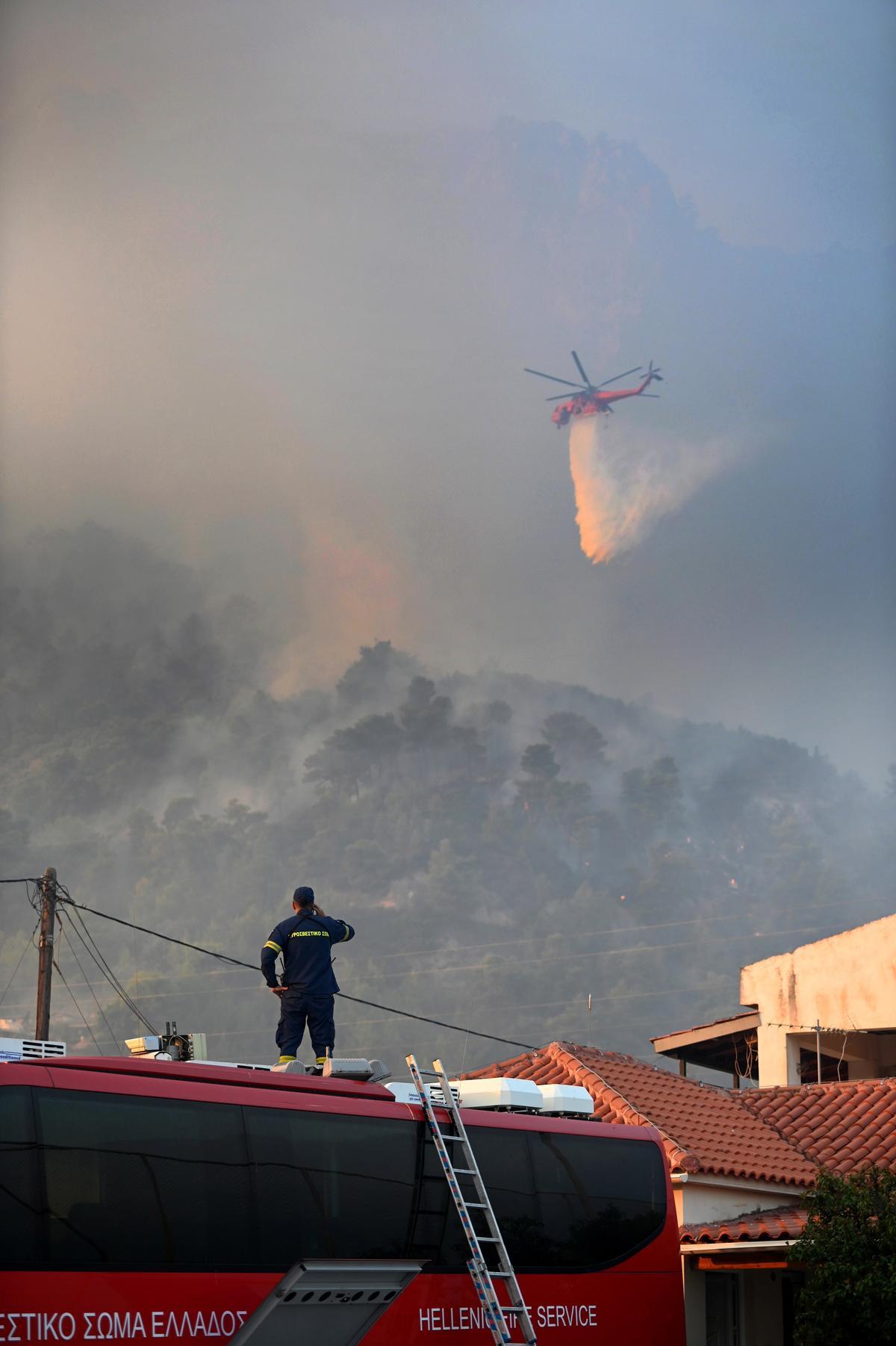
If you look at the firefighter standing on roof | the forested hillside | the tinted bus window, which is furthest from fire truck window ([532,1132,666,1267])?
the forested hillside

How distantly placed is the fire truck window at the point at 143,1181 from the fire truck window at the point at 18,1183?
0.31 feet

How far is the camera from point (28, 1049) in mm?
10219

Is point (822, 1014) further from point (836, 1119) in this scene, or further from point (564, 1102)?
point (564, 1102)

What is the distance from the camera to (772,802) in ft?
642

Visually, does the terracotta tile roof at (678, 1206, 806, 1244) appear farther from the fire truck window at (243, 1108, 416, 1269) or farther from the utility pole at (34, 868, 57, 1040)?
the utility pole at (34, 868, 57, 1040)

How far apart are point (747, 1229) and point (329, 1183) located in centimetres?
902

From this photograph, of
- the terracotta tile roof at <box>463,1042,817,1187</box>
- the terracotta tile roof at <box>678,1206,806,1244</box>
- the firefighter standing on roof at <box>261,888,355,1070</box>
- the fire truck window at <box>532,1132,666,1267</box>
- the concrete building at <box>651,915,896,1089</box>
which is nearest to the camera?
the fire truck window at <box>532,1132,666,1267</box>

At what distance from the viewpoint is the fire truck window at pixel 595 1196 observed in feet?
42.2

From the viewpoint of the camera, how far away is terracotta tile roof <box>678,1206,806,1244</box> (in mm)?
18125

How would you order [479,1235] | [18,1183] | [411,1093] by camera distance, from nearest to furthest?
[18,1183] < [479,1235] < [411,1093]

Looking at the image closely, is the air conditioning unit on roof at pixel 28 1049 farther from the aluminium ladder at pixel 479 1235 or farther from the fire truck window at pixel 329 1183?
the aluminium ladder at pixel 479 1235

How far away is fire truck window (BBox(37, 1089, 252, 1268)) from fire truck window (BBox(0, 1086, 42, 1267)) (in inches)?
3.8

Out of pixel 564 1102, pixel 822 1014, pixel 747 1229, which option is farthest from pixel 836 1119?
pixel 564 1102

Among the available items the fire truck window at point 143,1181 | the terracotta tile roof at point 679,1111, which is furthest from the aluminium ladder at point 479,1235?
the terracotta tile roof at point 679,1111
